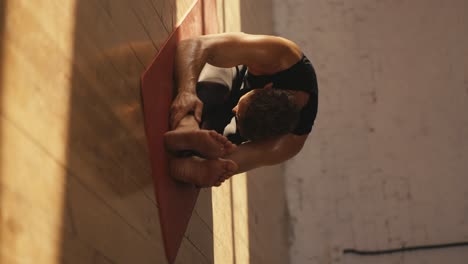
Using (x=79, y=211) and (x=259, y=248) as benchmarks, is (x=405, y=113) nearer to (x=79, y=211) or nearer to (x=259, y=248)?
(x=259, y=248)

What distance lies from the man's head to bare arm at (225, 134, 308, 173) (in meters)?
0.07

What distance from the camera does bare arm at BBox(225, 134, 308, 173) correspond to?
7.80 ft

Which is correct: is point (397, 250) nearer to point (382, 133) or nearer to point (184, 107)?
point (382, 133)

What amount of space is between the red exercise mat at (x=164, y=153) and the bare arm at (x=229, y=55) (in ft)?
0.15

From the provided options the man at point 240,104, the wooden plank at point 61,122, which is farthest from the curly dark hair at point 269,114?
the wooden plank at point 61,122

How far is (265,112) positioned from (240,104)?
9cm

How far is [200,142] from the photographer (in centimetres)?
199

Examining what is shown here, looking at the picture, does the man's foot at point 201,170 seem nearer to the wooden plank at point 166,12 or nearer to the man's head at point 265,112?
the man's head at point 265,112

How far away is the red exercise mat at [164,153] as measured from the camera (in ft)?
6.33

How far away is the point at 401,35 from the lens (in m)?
4.24

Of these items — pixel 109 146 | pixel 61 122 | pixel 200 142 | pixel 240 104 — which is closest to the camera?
pixel 61 122

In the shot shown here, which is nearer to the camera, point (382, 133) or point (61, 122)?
point (61, 122)

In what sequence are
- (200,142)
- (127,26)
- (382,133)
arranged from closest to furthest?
(127,26)
(200,142)
(382,133)

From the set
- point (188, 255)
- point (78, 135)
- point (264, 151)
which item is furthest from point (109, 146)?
point (264, 151)
